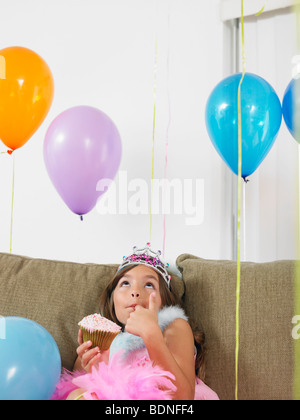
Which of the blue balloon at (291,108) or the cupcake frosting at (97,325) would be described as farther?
the blue balloon at (291,108)

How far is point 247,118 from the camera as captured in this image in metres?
1.74

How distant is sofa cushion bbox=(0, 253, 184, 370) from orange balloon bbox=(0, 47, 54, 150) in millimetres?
600

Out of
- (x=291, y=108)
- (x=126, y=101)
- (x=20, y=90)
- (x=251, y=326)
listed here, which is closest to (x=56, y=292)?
(x=251, y=326)

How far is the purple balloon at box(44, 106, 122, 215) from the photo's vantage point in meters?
1.92

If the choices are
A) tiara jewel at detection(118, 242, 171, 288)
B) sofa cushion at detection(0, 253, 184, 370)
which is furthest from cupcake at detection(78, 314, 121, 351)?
tiara jewel at detection(118, 242, 171, 288)

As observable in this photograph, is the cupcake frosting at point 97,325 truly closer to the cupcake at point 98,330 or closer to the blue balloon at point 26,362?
the cupcake at point 98,330

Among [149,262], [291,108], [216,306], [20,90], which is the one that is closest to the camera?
[216,306]

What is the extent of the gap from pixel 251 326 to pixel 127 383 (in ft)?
1.55

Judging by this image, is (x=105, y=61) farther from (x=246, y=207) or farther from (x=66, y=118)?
(x=246, y=207)

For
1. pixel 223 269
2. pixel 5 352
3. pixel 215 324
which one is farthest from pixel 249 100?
pixel 5 352

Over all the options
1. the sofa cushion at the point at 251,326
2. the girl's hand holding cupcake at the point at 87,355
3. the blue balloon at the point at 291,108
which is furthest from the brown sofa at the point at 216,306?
the blue balloon at the point at 291,108

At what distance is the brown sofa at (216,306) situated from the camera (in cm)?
133

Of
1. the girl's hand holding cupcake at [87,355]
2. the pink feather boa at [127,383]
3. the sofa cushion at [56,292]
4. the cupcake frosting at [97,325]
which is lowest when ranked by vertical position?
the pink feather boa at [127,383]

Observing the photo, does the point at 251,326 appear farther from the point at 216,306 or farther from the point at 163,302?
the point at 163,302
